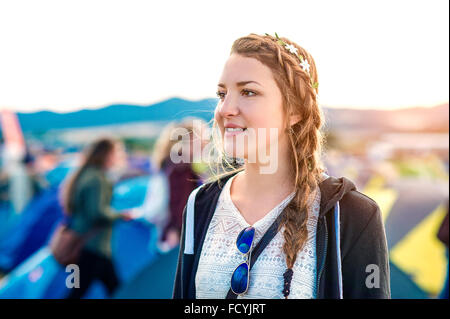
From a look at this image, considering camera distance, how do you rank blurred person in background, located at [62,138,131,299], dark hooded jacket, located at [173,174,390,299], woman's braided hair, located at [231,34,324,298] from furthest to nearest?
blurred person in background, located at [62,138,131,299], woman's braided hair, located at [231,34,324,298], dark hooded jacket, located at [173,174,390,299]

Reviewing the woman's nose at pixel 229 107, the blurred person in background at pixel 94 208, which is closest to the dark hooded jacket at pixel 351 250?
the woman's nose at pixel 229 107

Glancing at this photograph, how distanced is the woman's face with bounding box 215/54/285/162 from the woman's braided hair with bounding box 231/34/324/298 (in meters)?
0.04

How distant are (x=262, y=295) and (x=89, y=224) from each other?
303cm

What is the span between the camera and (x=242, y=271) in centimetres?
128

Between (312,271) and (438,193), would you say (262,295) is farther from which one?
(438,193)

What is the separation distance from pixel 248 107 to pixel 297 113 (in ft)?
0.72

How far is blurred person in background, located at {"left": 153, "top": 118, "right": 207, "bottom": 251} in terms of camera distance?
12.8 ft

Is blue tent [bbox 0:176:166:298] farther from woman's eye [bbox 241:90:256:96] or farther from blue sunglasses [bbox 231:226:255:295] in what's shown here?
woman's eye [bbox 241:90:256:96]

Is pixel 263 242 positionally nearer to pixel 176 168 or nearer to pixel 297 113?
pixel 297 113

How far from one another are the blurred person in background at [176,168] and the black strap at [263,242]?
246cm

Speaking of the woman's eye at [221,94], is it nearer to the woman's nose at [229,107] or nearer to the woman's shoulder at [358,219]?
the woman's nose at [229,107]

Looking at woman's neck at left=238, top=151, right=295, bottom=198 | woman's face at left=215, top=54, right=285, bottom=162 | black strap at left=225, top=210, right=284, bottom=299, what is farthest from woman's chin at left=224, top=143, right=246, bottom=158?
black strap at left=225, top=210, right=284, bottom=299

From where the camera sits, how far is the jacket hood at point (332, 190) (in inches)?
50.8
